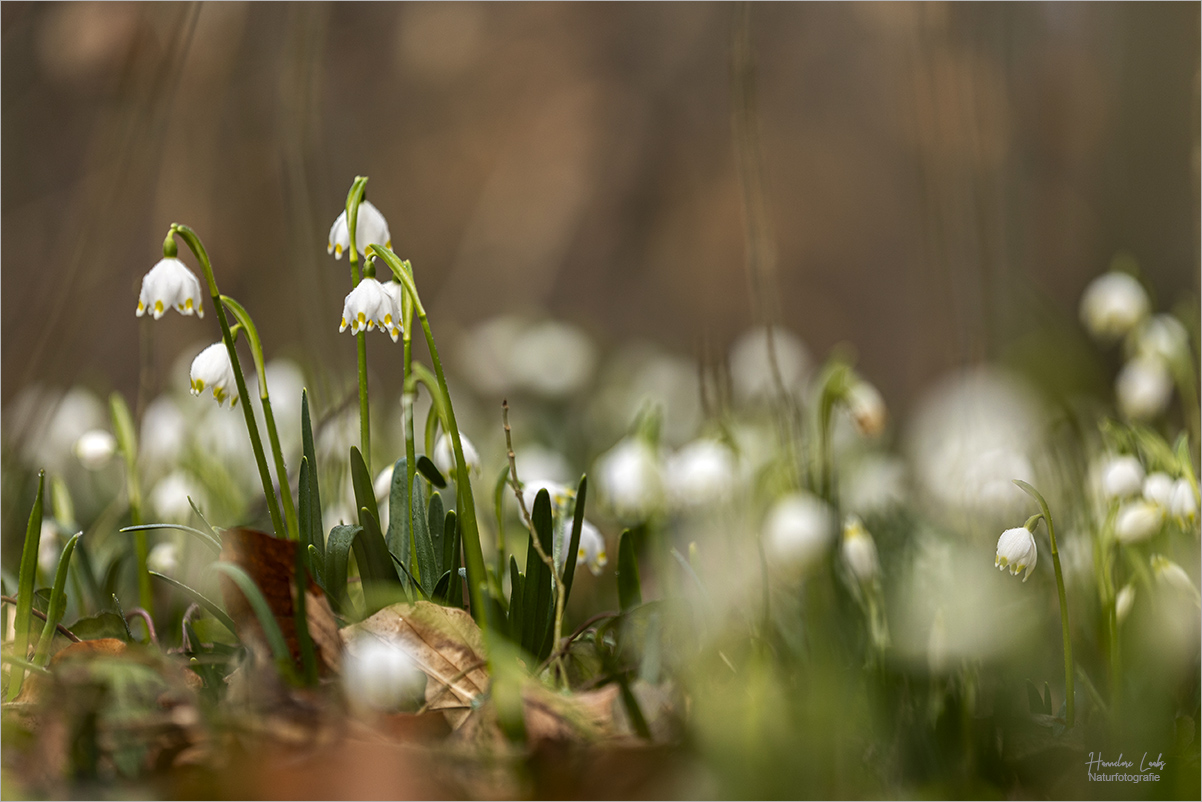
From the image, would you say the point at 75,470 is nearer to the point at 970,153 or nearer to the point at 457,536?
the point at 457,536

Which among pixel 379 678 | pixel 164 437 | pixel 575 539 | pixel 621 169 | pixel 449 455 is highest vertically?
pixel 621 169

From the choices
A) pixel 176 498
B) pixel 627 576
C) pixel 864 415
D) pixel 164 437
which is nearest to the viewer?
pixel 627 576

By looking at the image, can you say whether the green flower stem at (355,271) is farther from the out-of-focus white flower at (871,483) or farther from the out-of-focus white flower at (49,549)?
the out-of-focus white flower at (871,483)

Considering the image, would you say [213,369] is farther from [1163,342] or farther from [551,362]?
[551,362]

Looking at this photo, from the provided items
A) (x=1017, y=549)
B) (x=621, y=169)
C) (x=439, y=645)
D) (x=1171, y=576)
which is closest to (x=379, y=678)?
(x=439, y=645)

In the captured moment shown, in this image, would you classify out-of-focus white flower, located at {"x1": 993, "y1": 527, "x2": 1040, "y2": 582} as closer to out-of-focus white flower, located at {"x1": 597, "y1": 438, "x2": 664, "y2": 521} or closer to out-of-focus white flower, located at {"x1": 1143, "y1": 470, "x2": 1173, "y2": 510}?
out-of-focus white flower, located at {"x1": 1143, "y1": 470, "x2": 1173, "y2": 510}

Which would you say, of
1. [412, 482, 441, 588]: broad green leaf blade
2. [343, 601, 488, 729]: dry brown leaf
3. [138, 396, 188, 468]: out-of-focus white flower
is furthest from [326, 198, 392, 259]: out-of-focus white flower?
[138, 396, 188, 468]: out-of-focus white flower

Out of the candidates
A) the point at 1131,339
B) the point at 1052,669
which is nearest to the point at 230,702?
the point at 1052,669
